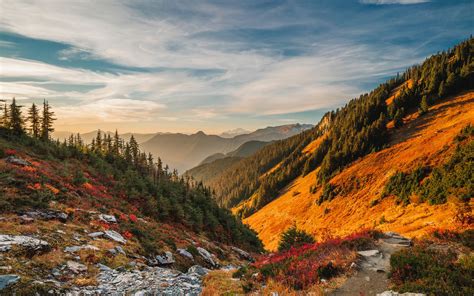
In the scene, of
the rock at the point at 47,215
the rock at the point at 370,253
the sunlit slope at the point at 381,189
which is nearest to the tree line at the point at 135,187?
the rock at the point at 47,215

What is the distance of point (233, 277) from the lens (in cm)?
1360

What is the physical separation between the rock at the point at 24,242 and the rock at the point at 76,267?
1.45 metres

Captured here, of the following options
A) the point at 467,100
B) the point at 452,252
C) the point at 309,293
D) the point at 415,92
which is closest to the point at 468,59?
the point at 415,92

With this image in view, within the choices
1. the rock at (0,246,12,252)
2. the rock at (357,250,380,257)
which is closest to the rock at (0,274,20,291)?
the rock at (0,246,12,252)

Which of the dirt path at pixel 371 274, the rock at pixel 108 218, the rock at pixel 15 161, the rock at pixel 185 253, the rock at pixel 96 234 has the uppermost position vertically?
the rock at pixel 15 161

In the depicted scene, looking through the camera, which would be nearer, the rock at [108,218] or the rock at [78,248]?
the rock at [78,248]

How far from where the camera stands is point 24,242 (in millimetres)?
10422

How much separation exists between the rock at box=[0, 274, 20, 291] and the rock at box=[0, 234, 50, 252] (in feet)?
8.53

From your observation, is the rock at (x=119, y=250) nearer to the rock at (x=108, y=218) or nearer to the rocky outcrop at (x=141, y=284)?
the rocky outcrop at (x=141, y=284)

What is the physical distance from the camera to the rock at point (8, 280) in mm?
7391

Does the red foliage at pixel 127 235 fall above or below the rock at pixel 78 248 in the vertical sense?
below

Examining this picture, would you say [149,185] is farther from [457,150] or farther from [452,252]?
[457,150]

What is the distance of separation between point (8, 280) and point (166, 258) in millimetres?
11105

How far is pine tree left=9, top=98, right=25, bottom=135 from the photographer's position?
42219 millimetres
